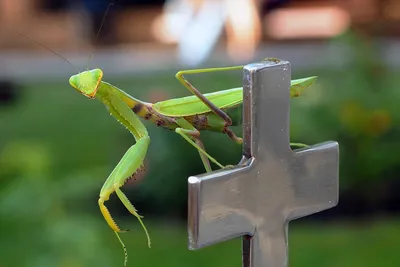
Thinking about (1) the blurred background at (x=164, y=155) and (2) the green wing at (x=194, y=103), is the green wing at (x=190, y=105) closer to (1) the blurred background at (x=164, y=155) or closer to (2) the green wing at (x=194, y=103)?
(2) the green wing at (x=194, y=103)

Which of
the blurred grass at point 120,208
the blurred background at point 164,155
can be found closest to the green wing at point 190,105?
the blurred background at point 164,155

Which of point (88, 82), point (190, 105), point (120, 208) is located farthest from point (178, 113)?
point (120, 208)

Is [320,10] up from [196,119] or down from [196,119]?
down

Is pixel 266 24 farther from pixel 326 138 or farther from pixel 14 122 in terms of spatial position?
pixel 326 138

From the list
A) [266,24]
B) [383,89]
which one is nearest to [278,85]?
[383,89]

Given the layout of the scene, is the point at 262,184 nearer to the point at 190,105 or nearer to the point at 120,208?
the point at 190,105

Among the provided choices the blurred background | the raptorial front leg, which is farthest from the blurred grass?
the raptorial front leg
